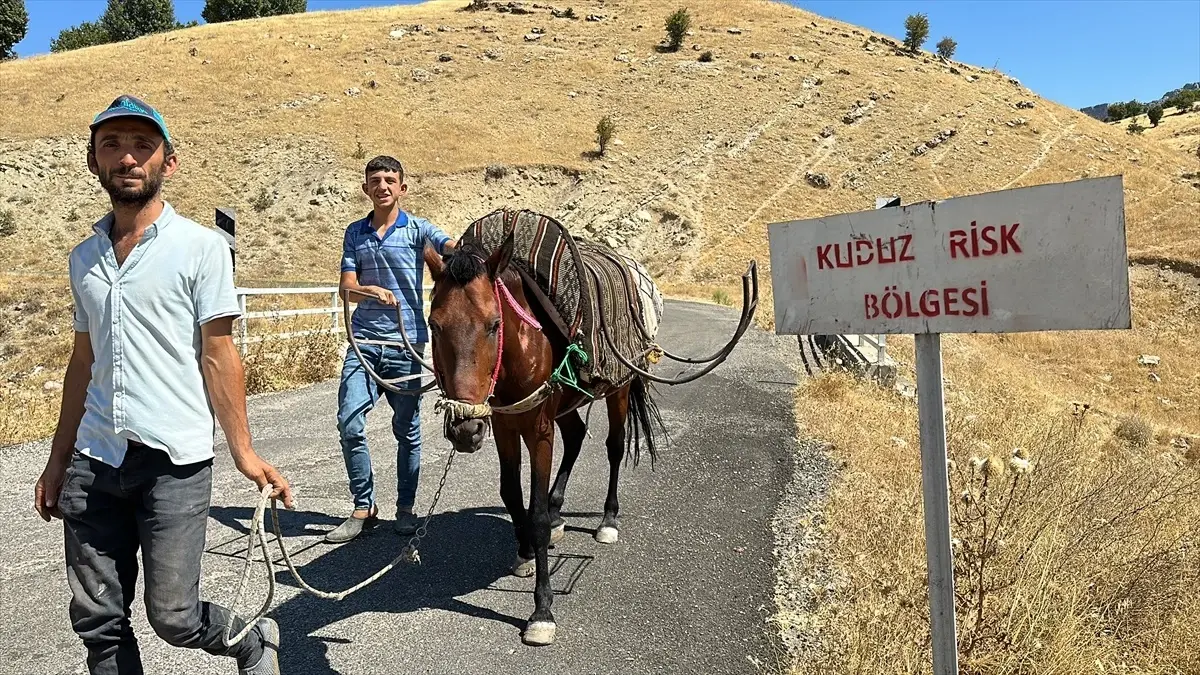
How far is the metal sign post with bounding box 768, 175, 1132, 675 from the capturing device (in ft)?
6.08

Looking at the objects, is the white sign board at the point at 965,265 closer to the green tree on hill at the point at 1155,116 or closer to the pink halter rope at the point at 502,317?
the pink halter rope at the point at 502,317

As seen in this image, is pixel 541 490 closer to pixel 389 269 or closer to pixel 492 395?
pixel 492 395

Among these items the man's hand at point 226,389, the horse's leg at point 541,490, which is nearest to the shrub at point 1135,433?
the horse's leg at point 541,490

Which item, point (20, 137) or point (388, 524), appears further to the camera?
point (20, 137)

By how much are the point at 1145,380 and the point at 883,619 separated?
1448 cm

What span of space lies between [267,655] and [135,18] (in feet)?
284

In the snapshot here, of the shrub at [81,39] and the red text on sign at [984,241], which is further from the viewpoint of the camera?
the shrub at [81,39]

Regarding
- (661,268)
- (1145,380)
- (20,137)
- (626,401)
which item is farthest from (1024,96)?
(20,137)

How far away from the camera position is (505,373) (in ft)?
11.1

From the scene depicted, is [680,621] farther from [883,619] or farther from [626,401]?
[626,401]

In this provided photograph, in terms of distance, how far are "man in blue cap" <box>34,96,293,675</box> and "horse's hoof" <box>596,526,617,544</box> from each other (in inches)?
103

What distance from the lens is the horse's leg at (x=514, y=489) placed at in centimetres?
366

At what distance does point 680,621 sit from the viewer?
3.49 meters

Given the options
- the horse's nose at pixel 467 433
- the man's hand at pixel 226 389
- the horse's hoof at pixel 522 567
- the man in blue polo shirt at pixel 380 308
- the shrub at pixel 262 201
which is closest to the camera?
the man's hand at pixel 226 389
